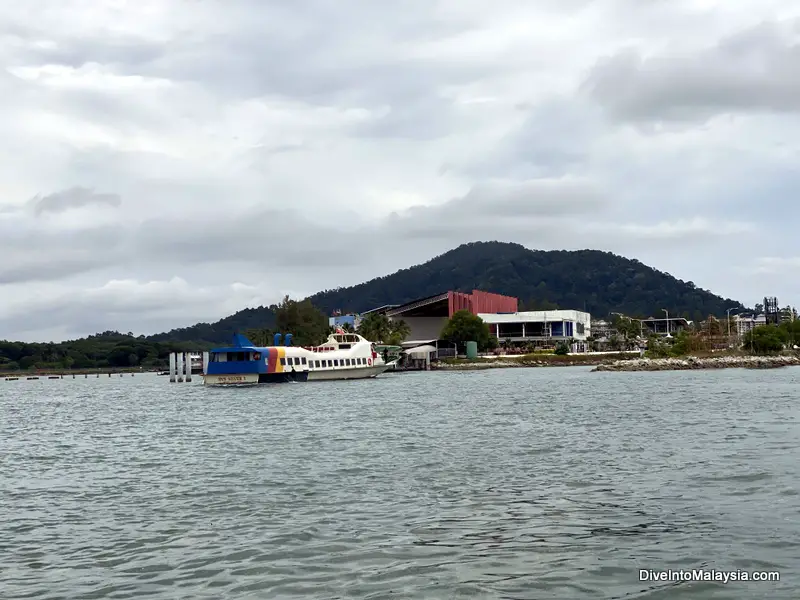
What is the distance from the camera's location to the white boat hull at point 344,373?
86000 mm

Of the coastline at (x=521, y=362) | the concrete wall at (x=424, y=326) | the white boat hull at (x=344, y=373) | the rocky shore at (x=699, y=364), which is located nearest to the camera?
the white boat hull at (x=344, y=373)

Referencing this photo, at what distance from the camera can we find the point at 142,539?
49.6 ft

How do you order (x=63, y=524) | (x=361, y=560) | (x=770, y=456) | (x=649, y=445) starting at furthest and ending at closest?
(x=649, y=445) → (x=770, y=456) → (x=63, y=524) → (x=361, y=560)

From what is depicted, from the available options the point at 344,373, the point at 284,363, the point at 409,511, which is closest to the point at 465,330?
the point at 344,373

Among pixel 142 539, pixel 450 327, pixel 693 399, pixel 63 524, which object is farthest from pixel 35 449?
pixel 450 327

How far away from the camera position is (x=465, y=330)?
6442 inches

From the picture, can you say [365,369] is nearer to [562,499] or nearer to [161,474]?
[161,474]

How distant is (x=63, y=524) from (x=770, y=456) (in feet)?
56.8

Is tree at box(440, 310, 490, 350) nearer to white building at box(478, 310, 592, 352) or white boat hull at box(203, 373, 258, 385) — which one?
white building at box(478, 310, 592, 352)

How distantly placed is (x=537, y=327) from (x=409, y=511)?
7142 inches

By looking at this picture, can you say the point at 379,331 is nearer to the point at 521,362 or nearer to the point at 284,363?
the point at 521,362

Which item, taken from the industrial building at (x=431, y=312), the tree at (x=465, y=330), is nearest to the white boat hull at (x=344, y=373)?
the tree at (x=465, y=330)

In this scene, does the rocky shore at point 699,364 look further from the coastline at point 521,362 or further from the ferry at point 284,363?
the ferry at point 284,363

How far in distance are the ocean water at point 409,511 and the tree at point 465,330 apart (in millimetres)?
128047
